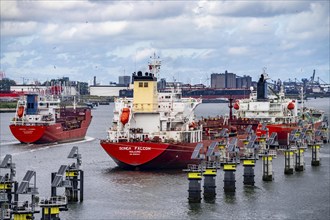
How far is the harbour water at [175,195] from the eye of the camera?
5947 cm

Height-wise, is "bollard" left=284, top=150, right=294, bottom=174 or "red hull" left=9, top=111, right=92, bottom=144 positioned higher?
"red hull" left=9, top=111, right=92, bottom=144

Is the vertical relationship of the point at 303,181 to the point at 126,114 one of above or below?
below

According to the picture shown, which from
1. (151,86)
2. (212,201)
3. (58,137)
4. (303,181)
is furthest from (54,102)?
(212,201)

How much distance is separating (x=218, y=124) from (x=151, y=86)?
943 inches

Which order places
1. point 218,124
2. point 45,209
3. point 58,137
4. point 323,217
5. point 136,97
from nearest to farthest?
point 45,209 → point 323,217 → point 136,97 → point 218,124 → point 58,137

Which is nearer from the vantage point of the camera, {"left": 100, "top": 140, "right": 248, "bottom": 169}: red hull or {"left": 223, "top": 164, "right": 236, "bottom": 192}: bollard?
{"left": 223, "top": 164, "right": 236, "bottom": 192}: bollard

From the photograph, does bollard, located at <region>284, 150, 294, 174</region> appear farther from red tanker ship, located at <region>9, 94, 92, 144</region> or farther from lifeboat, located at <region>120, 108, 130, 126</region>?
red tanker ship, located at <region>9, 94, 92, 144</region>

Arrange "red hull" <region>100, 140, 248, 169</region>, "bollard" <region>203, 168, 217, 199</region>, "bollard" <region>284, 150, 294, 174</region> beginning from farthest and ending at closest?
"bollard" <region>284, 150, 294, 174</region> → "red hull" <region>100, 140, 248, 169</region> → "bollard" <region>203, 168, 217, 199</region>

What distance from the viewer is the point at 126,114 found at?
79.3 m

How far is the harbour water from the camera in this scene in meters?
59.5

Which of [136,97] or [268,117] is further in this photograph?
[268,117]

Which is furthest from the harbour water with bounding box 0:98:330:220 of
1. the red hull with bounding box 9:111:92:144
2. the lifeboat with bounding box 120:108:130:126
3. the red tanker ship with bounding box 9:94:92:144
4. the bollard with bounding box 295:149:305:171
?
the red tanker ship with bounding box 9:94:92:144

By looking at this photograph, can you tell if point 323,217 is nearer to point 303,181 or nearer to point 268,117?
point 303,181

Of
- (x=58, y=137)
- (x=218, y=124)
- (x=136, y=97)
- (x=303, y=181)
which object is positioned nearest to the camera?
(x=303, y=181)
